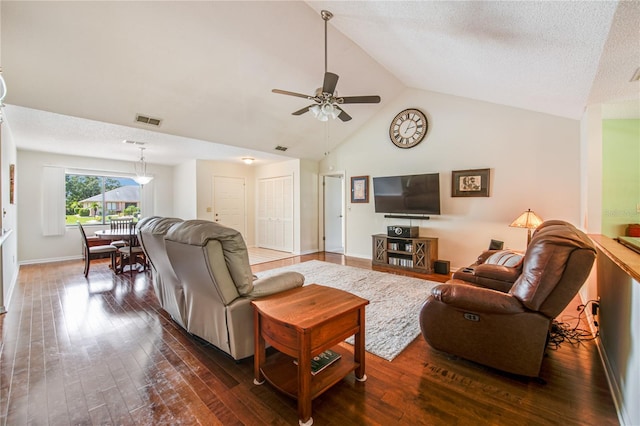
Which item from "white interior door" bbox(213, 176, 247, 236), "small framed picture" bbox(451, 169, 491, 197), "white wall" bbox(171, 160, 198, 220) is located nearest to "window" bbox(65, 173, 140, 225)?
"white wall" bbox(171, 160, 198, 220)

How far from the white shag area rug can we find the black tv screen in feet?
4.51

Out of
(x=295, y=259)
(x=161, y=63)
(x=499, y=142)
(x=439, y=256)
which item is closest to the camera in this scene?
(x=161, y=63)

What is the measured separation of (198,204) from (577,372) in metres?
7.10

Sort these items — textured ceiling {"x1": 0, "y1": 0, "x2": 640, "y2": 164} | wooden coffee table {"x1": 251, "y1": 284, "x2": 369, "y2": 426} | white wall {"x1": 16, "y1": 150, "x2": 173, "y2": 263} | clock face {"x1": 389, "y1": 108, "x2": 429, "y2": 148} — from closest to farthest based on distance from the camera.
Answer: wooden coffee table {"x1": 251, "y1": 284, "x2": 369, "y2": 426}
textured ceiling {"x1": 0, "y1": 0, "x2": 640, "y2": 164}
clock face {"x1": 389, "y1": 108, "x2": 429, "y2": 148}
white wall {"x1": 16, "y1": 150, "x2": 173, "y2": 263}

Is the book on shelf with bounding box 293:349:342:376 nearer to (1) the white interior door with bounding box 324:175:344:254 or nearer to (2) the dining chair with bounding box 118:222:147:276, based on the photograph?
(2) the dining chair with bounding box 118:222:147:276

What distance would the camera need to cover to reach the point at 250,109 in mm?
4402

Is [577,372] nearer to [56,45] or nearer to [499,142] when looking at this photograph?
[499,142]

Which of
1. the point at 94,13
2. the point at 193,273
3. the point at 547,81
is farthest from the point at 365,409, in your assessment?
the point at 94,13

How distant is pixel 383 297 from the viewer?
3.49 metres

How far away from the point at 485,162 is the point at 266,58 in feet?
12.6

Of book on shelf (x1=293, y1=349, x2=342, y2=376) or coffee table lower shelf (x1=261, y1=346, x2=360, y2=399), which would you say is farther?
book on shelf (x1=293, y1=349, x2=342, y2=376)

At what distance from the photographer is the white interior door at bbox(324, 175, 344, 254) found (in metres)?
7.32

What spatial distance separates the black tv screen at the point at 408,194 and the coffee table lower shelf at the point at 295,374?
359cm

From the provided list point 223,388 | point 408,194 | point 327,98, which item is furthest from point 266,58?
point 223,388
